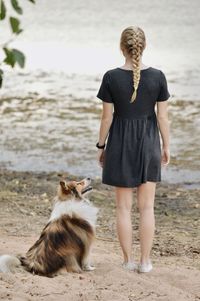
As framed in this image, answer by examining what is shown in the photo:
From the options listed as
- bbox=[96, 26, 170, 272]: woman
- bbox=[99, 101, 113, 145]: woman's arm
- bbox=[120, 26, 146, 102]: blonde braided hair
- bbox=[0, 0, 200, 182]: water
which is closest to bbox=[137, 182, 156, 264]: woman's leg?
bbox=[96, 26, 170, 272]: woman

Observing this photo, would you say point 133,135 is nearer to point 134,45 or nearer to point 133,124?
point 133,124

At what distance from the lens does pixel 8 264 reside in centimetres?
517

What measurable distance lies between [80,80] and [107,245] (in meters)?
12.1

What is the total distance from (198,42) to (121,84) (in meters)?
19.9

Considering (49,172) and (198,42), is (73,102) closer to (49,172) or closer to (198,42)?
(49,172)

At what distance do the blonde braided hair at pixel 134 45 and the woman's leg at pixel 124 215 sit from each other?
834 millimetres

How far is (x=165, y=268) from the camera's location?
598cm

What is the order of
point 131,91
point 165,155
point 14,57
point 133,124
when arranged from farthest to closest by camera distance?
point 165,155 < point 133,124 < point 131,91 < point 14,57

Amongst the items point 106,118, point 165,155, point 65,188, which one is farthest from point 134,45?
point 65,188

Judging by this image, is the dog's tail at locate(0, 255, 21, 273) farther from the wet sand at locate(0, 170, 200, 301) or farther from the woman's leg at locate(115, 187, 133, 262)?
the woman's leg at locate(115, 187, 133, 262)

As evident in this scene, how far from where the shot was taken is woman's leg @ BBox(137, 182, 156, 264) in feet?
18.0

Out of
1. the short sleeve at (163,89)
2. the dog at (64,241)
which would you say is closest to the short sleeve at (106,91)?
the short sleeve at (163,89)

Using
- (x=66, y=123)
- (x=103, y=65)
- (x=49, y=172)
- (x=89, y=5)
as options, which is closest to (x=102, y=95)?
(x=49, y=172)

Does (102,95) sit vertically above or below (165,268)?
above
